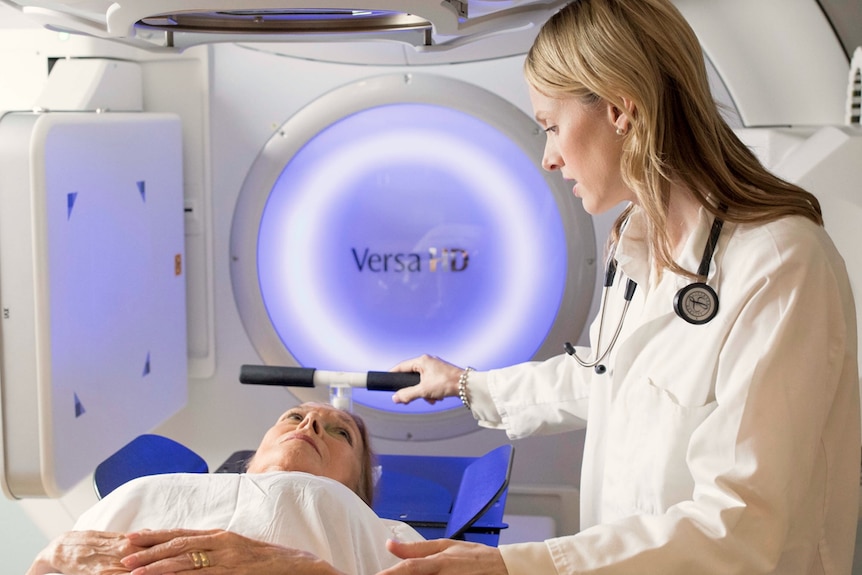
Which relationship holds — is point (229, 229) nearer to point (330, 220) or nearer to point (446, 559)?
point (330, 220)

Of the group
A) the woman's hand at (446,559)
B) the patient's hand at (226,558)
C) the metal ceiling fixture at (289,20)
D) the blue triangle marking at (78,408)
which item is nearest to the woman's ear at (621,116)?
the metal ceiling fixture at (289,20)

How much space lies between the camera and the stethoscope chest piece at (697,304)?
1287 mm

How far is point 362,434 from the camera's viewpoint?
2113 mm

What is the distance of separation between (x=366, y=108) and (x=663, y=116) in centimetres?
123

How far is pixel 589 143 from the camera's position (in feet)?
4.70

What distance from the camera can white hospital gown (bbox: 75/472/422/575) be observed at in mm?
1569

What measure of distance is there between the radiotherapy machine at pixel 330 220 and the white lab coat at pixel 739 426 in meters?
0.90

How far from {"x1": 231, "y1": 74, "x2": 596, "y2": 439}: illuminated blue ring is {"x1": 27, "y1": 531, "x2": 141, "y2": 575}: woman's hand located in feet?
3.56

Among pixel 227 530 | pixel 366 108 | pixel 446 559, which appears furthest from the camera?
pixel 366 108

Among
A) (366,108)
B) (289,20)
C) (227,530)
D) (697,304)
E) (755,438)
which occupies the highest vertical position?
(289,20)

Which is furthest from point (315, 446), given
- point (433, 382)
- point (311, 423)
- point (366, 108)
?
point (366, 108)

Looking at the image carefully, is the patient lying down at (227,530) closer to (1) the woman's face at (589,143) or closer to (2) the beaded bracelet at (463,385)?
(2) the beaded bracelet at (463,385)

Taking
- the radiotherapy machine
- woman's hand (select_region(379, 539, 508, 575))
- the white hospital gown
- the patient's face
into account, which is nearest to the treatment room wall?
the radiotherapy machine

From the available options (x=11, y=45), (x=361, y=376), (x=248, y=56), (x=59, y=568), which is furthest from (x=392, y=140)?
(x=59, y=568)
